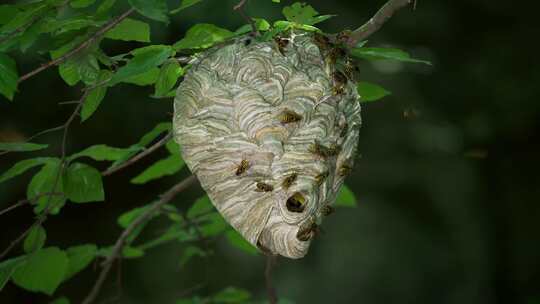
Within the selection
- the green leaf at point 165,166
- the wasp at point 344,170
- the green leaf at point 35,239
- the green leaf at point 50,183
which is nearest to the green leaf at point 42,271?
the green leaf at point 35,239

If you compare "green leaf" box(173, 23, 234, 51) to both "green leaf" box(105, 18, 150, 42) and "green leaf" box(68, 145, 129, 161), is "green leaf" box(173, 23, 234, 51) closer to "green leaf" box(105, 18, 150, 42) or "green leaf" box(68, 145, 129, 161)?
"green leaf" box(105, 18, 150, 42)

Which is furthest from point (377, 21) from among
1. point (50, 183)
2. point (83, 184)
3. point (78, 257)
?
point (78, 257)

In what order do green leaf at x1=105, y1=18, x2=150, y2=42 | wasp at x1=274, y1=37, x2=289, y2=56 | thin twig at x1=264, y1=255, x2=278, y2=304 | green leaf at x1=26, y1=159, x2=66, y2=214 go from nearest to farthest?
A: 1. green leaf at x1=105, y1=18, x2=150, y2=42
2. wasp at x1=274, y1=37, x2=289, y2=56
3. green leaf at x1=26, y1=159, x2=66, y2=214
4. thin twig at x1=264, y1=255, x2=278, y2=304

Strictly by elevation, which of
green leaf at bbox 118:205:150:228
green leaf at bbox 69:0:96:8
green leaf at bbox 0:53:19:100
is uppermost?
green leaf at bbox 69:0:96:8

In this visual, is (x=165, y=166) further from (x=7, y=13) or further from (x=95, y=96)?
(x=7, y=13)

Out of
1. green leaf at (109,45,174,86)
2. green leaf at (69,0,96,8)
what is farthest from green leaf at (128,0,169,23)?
green leaf at (69,0,96,8)

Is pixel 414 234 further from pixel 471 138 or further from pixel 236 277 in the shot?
pixel 236 277
